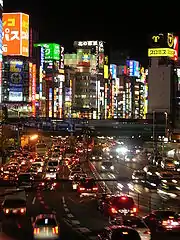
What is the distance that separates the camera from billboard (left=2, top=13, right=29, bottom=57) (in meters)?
124

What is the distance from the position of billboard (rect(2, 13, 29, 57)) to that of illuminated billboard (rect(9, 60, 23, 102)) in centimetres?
287

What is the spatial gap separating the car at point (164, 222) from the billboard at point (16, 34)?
105550mm

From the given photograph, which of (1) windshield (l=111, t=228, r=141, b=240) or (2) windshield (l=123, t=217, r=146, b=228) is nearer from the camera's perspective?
(1) windshield (l=111, t=228, r=141, b=240)

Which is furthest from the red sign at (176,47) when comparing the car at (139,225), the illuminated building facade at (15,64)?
the car at (139,225)

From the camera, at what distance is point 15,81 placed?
130 metres

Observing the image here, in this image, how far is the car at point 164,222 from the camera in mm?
21781

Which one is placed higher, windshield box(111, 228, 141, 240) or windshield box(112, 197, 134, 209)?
windshield box(111, 228, 141, 240)

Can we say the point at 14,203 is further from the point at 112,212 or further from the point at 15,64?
the point at 15,64

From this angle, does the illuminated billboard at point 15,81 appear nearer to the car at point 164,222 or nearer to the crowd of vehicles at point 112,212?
the crowd of vehicles at point 112,212

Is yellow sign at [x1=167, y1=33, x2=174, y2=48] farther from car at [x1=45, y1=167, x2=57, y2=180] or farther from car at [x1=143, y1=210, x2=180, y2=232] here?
car at [x1=143, y1=210, x2=180, y2=232]

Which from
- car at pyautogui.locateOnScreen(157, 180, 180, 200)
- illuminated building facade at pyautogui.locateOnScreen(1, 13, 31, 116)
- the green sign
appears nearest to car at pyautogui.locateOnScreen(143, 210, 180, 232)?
car at pyautogui.locateOnScreen(157, 180, 180, 200)

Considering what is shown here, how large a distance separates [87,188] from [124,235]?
1807 cm

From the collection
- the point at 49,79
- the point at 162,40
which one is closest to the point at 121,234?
the point at 162,40

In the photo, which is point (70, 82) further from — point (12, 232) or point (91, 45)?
point (12, 232)
